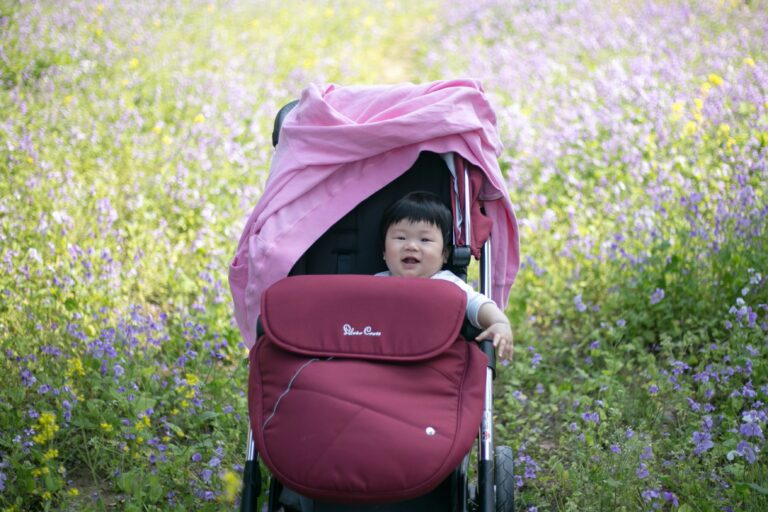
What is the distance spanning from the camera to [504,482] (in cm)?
305

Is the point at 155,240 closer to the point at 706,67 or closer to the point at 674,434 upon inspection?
the point at 674,434

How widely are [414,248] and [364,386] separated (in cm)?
85

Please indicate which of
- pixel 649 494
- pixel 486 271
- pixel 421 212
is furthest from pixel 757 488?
pixel 421 212

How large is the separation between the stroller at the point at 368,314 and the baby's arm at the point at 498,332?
50 mm

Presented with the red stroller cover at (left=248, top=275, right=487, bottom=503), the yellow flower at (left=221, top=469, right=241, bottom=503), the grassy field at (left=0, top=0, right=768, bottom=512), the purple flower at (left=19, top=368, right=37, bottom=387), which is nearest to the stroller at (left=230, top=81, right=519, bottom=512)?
the red stroller cover at (left=248, top=275, right=487, bottom=503)

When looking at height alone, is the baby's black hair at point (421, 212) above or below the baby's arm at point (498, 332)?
above

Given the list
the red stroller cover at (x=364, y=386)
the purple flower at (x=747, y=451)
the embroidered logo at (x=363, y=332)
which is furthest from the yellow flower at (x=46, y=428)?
the purple flower at (x=747, y=451)

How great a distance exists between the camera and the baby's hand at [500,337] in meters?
2.89

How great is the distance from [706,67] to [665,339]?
4152 millimetres

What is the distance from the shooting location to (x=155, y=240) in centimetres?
516

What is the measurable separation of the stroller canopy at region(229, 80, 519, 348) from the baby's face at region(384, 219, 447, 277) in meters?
0.22

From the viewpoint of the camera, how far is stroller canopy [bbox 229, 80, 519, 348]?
3.29 metres

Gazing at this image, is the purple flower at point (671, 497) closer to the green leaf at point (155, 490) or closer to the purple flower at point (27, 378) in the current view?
the green leaf at point (155, 490)

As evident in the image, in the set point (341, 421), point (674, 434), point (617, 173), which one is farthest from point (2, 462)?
point (617, 173)
